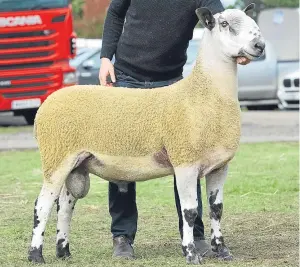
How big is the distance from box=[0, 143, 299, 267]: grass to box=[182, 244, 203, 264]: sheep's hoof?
8 cm

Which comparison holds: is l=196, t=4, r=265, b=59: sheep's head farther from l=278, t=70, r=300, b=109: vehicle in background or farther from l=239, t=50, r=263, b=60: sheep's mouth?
l=278, t=70, r=300, b=109: vehicle in background

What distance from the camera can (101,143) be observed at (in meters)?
7.48

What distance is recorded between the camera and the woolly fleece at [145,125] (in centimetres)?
733

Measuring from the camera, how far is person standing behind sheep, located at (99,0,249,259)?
25.7 feet

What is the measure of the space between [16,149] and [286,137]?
429cm

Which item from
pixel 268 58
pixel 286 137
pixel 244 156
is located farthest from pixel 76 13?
pixel 244 156

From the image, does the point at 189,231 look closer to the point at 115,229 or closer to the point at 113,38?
the point at 115,229

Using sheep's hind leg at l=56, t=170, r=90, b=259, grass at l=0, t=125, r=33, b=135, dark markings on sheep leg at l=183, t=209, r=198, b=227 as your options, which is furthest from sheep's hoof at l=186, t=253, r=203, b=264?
grass at l=0, t=125, r=33, b=135

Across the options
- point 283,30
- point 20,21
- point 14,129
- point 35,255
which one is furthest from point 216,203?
point 283,30

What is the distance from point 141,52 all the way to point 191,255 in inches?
59.0

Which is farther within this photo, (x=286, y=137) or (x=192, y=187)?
(x=286, y=137)

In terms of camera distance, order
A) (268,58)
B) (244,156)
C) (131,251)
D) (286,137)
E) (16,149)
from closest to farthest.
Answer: (131,251) < (244,156) < (16,149) < (286,137) < (268,58)

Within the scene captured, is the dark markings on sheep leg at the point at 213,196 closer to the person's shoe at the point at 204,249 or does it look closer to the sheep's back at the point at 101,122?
the person's shoe at the point at 204,249

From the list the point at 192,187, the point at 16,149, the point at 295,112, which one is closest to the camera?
the point at 192,187
